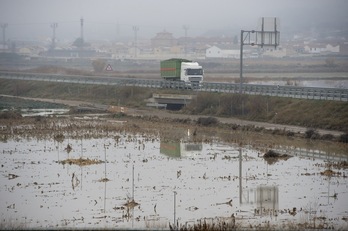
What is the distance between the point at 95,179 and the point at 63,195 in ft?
9.85

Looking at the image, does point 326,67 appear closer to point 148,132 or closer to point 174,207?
point 148,132

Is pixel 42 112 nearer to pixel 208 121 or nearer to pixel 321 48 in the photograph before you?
pixel 208 121

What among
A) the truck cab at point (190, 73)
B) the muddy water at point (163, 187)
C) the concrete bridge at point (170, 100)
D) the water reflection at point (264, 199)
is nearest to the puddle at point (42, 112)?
the concrete bridge at point (170, 100)

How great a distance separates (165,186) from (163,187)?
0.56 feet

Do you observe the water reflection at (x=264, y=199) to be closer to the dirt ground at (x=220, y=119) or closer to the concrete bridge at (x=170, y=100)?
the dirt ground at (x=220, y=119)

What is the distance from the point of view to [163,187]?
2627 cm

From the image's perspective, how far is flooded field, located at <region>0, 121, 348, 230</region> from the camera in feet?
70.6

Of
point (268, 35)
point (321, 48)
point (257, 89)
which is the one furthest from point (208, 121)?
point (321, 48)

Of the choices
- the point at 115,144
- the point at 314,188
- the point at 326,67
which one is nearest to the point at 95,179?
the point at 314,188

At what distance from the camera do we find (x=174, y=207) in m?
22.6

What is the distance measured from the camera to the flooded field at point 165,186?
21531 mm

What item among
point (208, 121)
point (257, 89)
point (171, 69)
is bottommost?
point (208, 121)

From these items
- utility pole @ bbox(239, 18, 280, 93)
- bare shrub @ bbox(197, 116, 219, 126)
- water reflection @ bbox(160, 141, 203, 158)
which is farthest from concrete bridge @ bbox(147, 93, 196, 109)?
water reflection @ bbox(160, 141, 203, 158)

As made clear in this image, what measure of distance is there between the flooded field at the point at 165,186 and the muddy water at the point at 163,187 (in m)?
0.03
